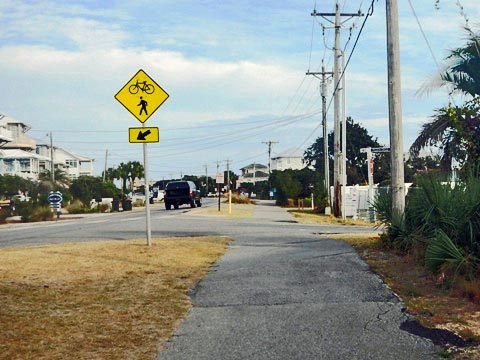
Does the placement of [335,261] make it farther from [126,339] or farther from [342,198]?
[342,198]

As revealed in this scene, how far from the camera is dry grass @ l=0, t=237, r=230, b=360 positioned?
22.2ft

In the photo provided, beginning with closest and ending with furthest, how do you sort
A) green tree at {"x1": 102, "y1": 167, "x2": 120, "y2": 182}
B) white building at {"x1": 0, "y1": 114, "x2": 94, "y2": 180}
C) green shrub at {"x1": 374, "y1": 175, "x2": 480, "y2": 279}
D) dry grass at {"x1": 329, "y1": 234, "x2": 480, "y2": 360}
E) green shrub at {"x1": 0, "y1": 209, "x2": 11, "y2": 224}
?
1. dry grass at {"x1": 329, "y1": 234, "x2": 480, "y2": 360}
2. green shrub at {"x1": 374, "y1": 175, "x2": 480, "y2": 279}
3. green shrub at {"x1": 0, "y1": 209, "x2": 11, "y2": 224}
4. white building at {"x1": 0, "y1": 114, "x2": 94, "y2": 180}
5. green tree at {"x1": 102, "y1": 167, "x2": 120, "y2": 182}

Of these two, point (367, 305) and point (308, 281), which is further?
point (308, 281)

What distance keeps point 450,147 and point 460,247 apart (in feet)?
19.2

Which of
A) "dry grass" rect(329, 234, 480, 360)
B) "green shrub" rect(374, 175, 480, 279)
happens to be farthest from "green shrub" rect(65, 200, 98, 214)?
"dry grass" rect(329, 234, 480, 360)

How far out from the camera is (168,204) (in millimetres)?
51125

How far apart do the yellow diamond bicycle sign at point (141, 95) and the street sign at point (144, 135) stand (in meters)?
0.23

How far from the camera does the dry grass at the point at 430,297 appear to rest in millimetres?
7172

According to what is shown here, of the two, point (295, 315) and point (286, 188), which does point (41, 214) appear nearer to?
point (286, 188)

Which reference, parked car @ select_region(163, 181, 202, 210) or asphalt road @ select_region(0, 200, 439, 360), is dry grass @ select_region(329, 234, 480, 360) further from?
parked car @ select_region(163, 181, 202, 210)

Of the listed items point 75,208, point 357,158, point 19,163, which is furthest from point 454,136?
point 19,163

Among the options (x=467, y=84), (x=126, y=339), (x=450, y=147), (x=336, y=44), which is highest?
(x=336, y=44)

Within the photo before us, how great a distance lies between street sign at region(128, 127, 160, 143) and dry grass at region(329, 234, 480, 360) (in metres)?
4.93

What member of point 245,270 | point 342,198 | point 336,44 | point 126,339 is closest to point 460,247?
point 245,270
